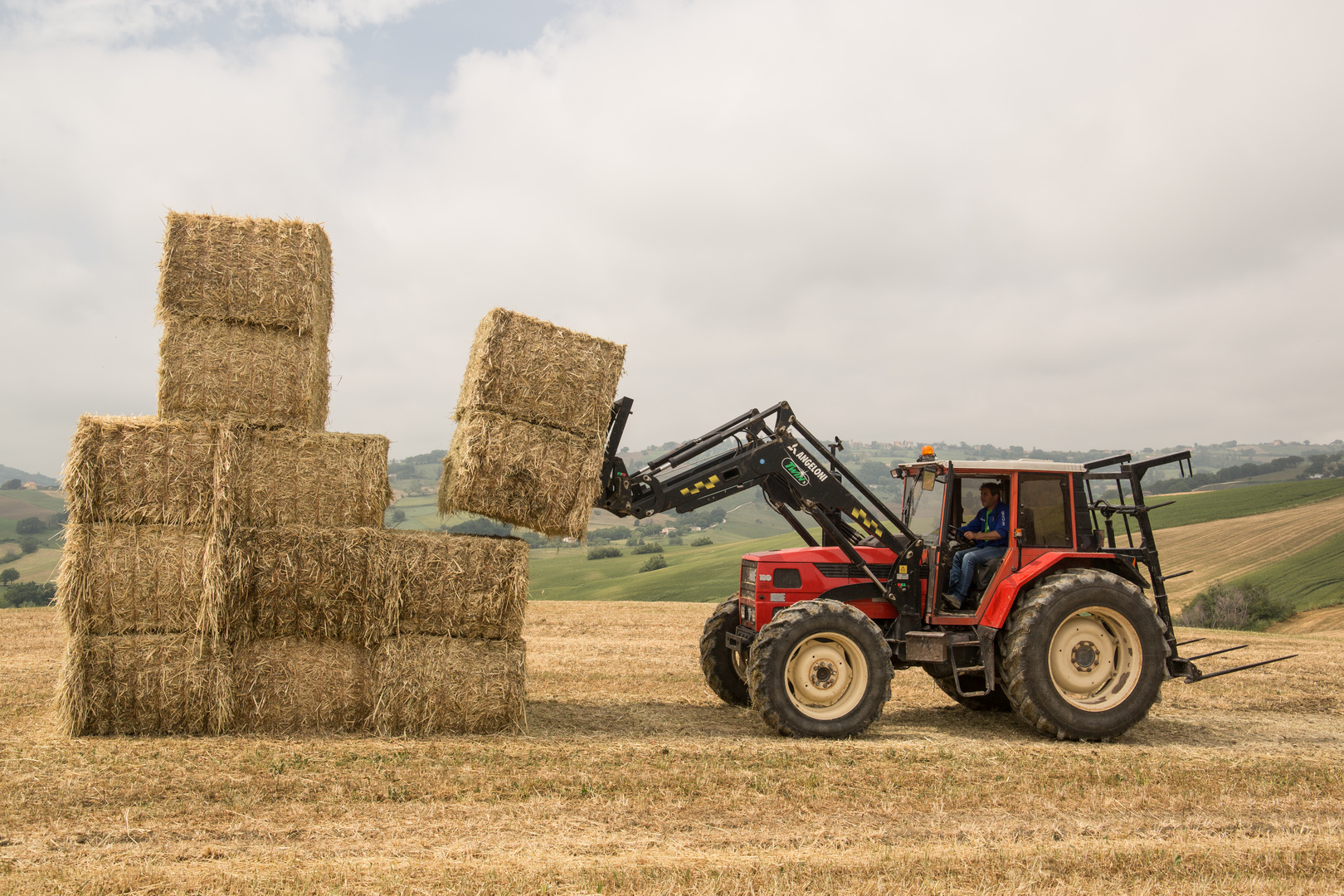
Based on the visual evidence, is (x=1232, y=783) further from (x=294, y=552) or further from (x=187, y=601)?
(x=187, y=601)

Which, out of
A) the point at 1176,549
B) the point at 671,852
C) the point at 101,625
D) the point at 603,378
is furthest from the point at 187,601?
the point at 1176,549

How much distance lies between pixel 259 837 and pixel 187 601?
2691 mm

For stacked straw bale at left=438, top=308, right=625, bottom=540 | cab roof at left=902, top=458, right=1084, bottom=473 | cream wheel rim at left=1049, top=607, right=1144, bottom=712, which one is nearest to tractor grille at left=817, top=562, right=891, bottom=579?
cab roof at left=902, top=458, right=1084, bottom=473

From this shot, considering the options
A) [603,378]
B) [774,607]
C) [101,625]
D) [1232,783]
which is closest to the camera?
[1232,783]

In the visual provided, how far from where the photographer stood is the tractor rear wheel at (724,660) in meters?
8.34

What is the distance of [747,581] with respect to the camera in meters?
8.09

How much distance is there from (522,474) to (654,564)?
1657 inches

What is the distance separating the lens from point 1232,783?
589 centimetres

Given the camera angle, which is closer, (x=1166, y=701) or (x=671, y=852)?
(x=671, y=852)

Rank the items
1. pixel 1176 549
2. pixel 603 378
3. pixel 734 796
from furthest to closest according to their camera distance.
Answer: pixel 1176 549
pixel 603 378
pixel 734 796

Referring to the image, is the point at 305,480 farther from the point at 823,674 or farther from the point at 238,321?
the point at 823,674

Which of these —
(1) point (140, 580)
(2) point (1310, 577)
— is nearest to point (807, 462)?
(1) point (140, 580)

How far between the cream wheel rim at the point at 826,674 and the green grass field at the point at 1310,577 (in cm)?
2373

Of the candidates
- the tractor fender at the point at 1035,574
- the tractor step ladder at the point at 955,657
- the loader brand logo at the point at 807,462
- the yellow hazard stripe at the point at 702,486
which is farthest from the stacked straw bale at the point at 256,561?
the tractor fender at the point at 1035,574
